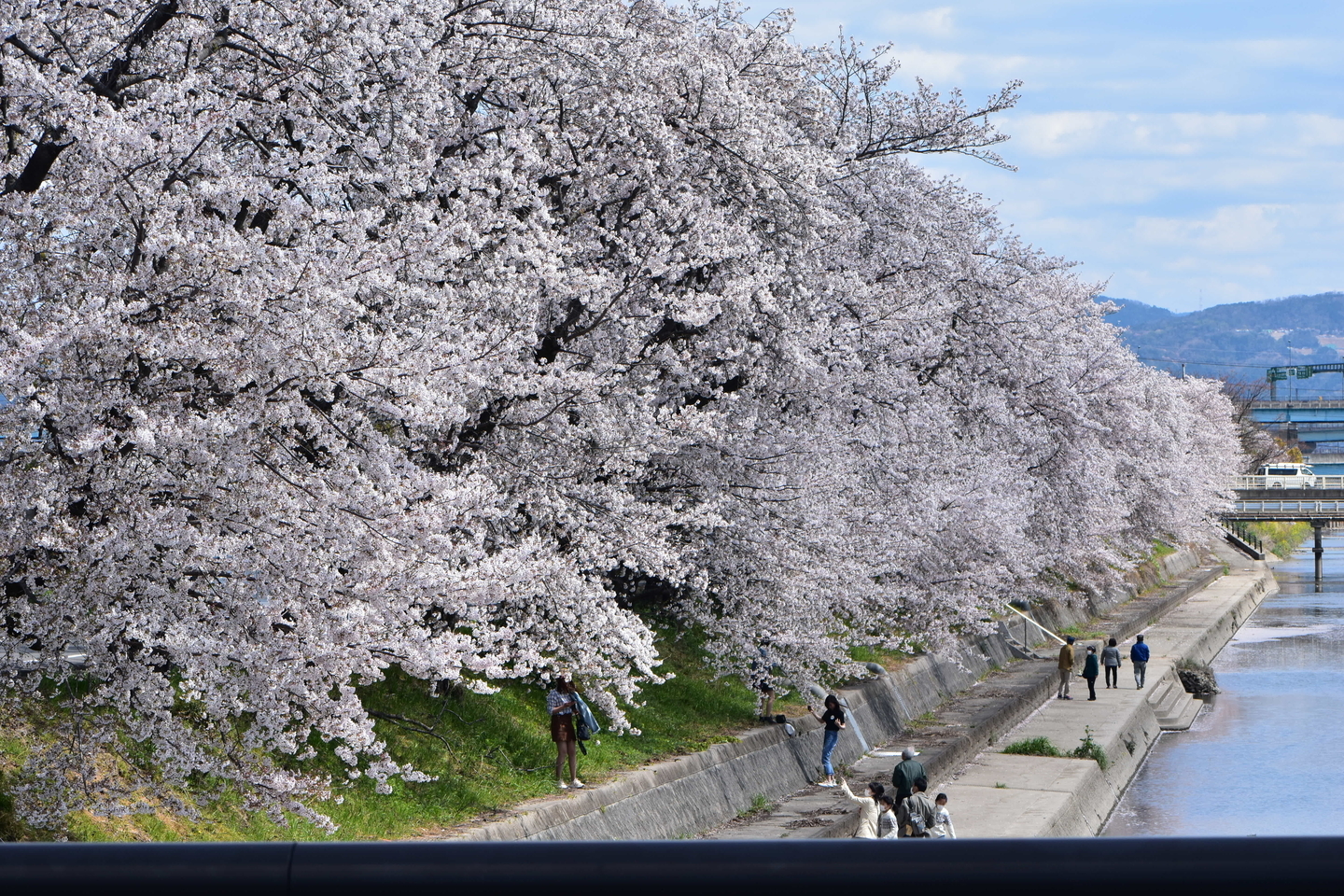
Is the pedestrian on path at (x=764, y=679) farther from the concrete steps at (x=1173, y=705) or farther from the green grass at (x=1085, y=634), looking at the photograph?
the green grass at (x=1085, y=634)

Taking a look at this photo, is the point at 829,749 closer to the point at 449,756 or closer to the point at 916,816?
the point at 916,816

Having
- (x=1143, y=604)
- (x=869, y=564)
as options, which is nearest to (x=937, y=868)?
(x=869, y=564)

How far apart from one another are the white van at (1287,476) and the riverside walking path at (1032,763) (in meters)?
52.0

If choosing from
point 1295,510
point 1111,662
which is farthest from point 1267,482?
point 1111,662

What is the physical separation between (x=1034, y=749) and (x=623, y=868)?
1013 inches

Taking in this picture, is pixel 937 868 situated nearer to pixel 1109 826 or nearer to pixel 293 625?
pixel 293 625

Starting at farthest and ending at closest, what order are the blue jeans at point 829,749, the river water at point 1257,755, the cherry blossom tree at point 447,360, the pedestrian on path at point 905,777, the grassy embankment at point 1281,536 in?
the grassy embankment at point 1281,536, the river water at point 1257,755, the blue jeans at point 829,749, the pedestrian on path at point 905,777, the cherry blossom tree at point 447,360

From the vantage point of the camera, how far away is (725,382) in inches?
771

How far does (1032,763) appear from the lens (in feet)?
79.6

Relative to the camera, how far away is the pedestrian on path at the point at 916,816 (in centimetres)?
1478

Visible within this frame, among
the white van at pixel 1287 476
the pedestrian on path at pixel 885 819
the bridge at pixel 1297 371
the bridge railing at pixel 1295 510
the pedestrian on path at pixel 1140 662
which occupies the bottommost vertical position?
the pedestrian on path at pixel 1140 662

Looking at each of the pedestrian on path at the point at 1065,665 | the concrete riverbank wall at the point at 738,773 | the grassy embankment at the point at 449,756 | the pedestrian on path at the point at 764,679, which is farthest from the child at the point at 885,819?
the pedestrian on path at the point at 1065,665

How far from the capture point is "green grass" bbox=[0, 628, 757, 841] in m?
10.8

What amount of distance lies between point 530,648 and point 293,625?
15.1ft
